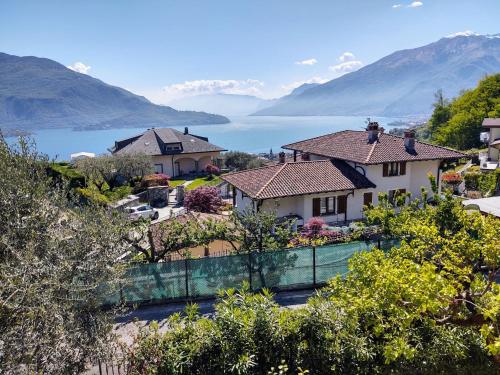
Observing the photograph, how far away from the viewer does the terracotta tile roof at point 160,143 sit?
178ft

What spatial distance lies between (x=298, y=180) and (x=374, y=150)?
7.36m

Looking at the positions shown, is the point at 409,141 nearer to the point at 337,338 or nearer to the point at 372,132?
the point at 372,132

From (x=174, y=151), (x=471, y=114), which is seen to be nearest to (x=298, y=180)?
(x=174, y=151)

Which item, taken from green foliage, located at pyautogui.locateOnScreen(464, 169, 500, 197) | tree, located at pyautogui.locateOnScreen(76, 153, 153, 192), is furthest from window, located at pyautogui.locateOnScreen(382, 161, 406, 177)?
tree, located at pyautogui.locateOnScreen(76, 153, 153, 192)

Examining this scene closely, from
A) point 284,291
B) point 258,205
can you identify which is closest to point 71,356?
point 284,291

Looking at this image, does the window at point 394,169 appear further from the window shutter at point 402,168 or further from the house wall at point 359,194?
the house wall at point 359,194

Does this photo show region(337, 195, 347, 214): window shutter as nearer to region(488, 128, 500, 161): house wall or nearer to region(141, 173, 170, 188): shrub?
region(141, 173, 170, 188): shrub

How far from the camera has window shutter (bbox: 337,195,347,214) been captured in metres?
27.7

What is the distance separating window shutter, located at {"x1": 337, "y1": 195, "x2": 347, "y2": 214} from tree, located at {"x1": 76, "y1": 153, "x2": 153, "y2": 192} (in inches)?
964

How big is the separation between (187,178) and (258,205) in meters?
30.4

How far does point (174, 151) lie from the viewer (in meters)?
54.5

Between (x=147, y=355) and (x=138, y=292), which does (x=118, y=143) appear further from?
(x=147, y=355)

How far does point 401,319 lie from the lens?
780 centimetres

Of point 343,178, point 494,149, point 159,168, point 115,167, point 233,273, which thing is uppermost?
point 494,149
